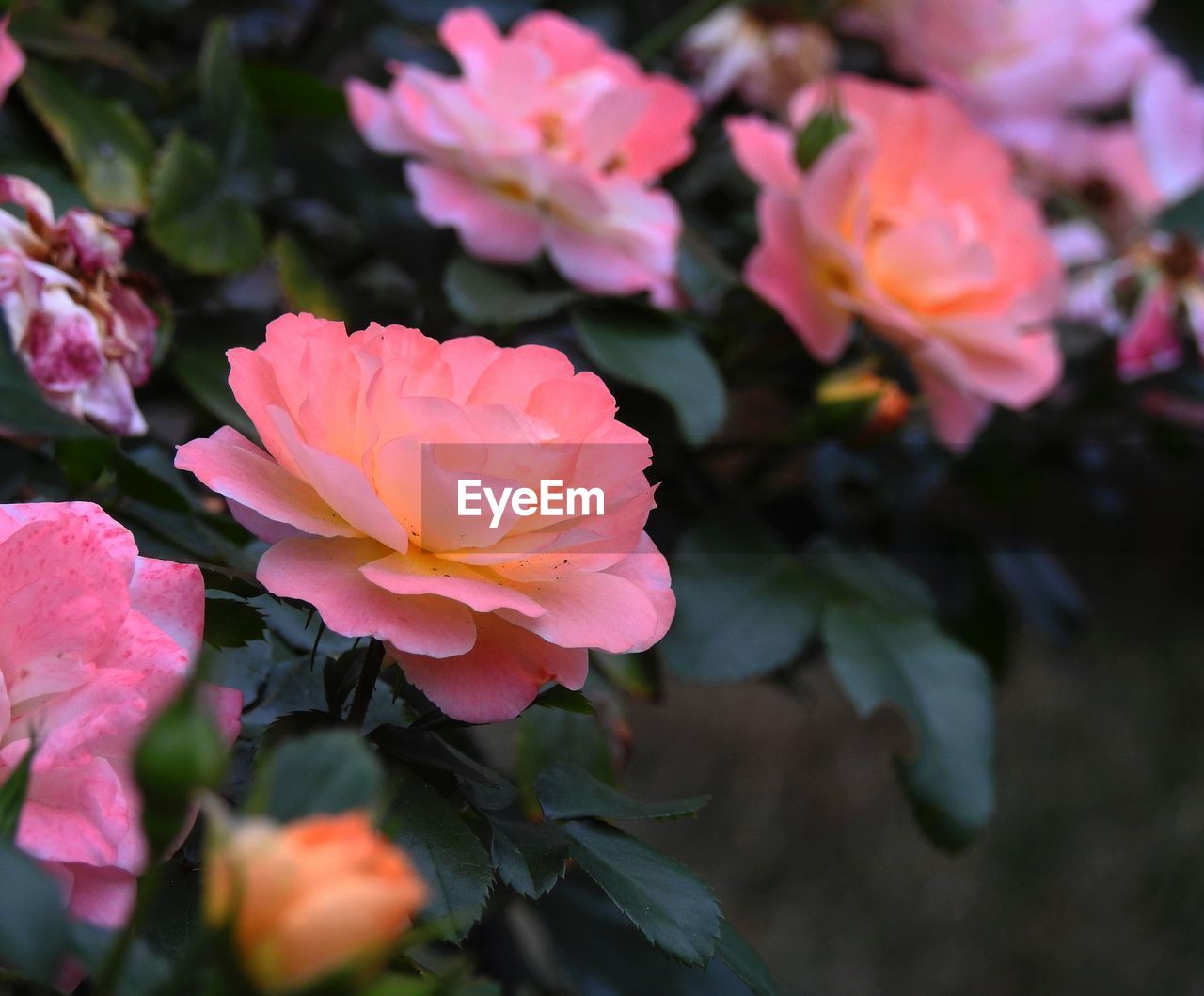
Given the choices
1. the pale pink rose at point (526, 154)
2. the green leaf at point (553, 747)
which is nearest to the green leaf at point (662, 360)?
the pale pink rose at point (526, 154)

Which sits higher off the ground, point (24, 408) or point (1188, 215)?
point (24, 408)

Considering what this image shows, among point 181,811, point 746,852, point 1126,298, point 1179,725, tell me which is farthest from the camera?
point 1179,725

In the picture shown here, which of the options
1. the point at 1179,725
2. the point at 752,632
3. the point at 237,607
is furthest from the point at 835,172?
the point at 1179,725

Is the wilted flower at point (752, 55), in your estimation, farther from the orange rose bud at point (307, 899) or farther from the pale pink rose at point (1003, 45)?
the orange rose bud at point (307, 899)

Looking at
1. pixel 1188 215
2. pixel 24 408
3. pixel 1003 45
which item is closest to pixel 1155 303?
pixel 1188 215

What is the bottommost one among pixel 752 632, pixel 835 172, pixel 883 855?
pixel 883 855

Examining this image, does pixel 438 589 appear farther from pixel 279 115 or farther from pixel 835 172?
pixel 279 115

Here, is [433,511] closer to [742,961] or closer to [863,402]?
[742,961]
